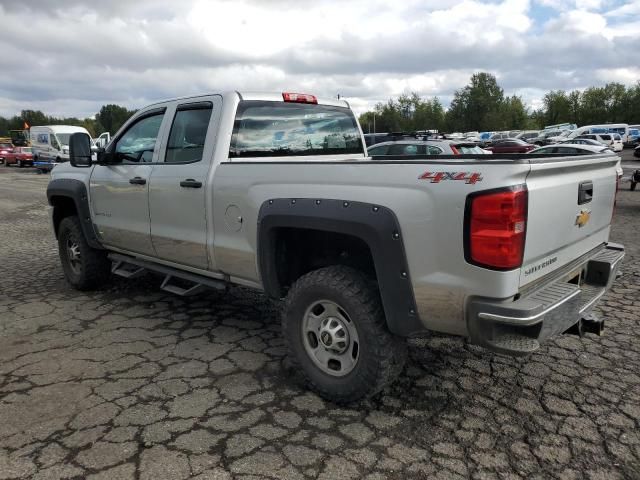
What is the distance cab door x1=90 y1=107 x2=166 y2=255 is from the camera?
14.6 ft

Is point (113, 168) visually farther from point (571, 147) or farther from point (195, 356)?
point (571, 147)

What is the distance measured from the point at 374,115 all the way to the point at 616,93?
142 feet

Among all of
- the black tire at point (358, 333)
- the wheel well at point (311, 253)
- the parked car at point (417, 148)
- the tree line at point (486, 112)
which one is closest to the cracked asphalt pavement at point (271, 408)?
the black tire at point (358, 333)

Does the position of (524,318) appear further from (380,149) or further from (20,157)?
(20,157)

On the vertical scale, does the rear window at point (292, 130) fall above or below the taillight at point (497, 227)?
above

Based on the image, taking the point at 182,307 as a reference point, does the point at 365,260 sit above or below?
above

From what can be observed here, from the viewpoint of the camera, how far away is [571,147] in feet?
53.2

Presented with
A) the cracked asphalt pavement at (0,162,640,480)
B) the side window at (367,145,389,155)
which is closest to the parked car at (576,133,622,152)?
the side window at (367,145,389,155)

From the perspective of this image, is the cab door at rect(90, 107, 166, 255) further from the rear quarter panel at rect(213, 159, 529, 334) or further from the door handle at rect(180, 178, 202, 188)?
the rear quarter panel at rect(213, 159, 529, 334)

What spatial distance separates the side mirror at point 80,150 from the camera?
472 centimetres

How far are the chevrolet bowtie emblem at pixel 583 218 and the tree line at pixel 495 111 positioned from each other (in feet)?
278

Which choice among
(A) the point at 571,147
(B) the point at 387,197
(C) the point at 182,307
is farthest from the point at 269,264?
(A) the point at 571,147

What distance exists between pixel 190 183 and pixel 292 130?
969 millimetres

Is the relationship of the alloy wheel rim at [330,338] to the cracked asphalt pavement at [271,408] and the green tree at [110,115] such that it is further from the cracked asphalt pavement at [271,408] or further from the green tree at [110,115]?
the green tree at [110,115]
